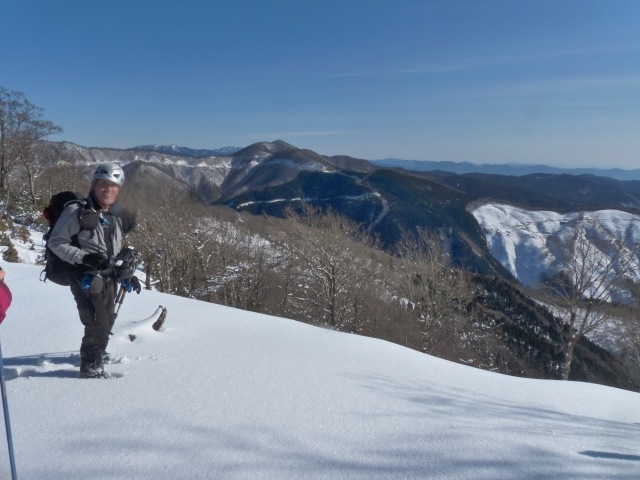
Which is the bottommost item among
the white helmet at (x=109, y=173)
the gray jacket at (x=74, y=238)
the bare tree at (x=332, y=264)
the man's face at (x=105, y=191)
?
the bare tree at (x=332, y=264)

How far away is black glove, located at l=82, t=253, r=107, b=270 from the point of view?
3.46m

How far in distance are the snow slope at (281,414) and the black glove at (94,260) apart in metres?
0.96

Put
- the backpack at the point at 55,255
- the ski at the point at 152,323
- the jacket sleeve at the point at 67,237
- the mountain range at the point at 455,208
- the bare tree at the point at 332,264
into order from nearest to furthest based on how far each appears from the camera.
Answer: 1. the jacket sleeve at the point at 67,237
2. the backpack at the point at 55,255
3. the ski at the point at 152,323
4. the bare tree at the point at 332,264
5. the mountain range at the point at 455,208

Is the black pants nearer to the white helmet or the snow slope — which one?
the snow slope

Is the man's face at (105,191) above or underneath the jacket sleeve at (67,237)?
above

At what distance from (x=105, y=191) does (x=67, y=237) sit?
0.49 meters

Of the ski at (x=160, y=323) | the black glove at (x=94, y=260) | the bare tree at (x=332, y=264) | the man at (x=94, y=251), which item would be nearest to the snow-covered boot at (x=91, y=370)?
the man at (x=94, y=251)

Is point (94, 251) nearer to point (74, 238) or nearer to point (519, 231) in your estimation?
point (74, 238)

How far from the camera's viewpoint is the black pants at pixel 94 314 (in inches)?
142

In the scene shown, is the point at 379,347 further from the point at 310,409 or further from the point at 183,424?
the point at 183,424

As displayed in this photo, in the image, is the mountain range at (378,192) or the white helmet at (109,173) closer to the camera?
the white helmet at (109,173)

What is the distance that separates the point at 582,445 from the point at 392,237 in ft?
240

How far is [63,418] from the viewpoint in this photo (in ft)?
9.32

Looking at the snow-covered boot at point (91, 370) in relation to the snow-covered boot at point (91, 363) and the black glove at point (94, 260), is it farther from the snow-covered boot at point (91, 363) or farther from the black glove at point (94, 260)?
the black glove at point (94, 260)
